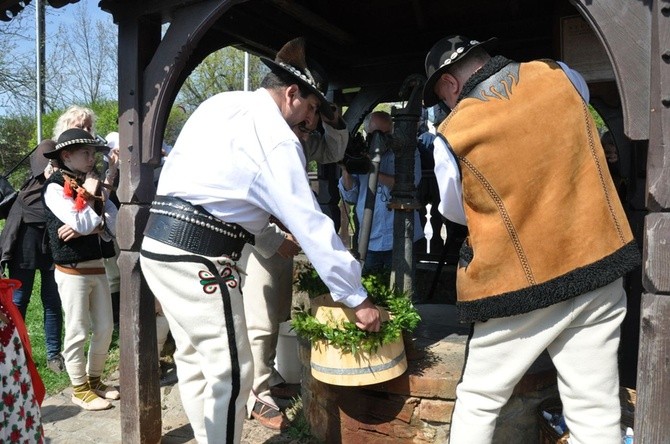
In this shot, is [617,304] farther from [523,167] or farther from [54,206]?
[54,206]

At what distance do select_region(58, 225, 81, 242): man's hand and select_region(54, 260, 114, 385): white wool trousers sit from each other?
22 cm

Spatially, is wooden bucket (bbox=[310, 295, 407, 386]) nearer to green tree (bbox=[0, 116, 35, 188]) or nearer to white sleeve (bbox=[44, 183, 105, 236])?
white sleeve (bbox=[44, 183, 105, 236])

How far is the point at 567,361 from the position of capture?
7.21 feet

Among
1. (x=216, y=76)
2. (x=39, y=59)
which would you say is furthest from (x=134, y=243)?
(x=216, y=76)

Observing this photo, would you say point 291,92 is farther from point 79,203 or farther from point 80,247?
point 80,247

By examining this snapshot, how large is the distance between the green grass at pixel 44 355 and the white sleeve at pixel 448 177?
3664 mm

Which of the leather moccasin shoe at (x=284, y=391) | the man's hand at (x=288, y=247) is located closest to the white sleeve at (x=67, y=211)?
the man's hand at (x=288, y=247)

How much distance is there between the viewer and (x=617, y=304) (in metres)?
2.19

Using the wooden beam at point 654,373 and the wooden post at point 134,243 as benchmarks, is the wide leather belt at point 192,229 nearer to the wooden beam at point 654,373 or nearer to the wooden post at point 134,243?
the wooden post at point 134,243

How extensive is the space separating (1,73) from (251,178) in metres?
20.9

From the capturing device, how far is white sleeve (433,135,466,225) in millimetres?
2170

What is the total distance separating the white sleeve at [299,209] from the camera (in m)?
2.24

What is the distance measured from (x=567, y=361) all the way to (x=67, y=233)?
3193 millimetres

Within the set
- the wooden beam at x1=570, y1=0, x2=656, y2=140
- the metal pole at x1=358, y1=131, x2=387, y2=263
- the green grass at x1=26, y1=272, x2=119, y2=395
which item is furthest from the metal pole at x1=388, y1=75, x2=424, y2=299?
the green grass at x1=26, y1=272, x2=119, y2=395
